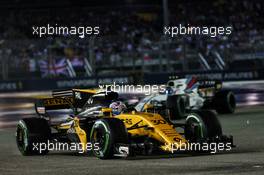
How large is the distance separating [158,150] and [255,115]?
919 cm

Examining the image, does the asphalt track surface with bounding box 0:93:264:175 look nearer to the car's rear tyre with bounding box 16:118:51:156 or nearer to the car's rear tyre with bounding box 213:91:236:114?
the car's rear tyre with bounding box 16:118:51:156

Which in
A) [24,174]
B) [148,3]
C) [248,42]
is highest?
[148,3]

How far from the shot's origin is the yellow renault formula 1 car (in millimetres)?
11812

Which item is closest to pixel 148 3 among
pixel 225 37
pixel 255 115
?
pixel 225 37

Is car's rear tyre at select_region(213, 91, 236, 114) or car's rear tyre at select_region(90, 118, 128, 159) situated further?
car's rear tyre at select_region(213, 91, 236, 114)

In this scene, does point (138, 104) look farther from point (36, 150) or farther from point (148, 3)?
point (148, 3)

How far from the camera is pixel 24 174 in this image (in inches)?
415

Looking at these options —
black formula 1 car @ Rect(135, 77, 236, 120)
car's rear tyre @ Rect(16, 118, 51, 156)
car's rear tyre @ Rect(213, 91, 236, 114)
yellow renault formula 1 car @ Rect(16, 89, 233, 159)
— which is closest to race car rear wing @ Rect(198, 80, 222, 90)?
black formula 1 car @ Rect(135, 77, 236, 120)

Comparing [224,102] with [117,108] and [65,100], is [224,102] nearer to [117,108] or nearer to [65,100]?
[65,100]

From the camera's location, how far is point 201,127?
12.4 m

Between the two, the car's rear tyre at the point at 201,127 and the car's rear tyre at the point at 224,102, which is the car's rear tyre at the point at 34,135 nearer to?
the car's rear tyre at the point at 201,127

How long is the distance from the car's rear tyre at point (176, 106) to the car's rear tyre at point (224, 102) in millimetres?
1415

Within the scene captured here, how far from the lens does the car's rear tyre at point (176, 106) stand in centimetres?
2019

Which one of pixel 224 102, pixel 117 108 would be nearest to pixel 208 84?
pixel 224 102
